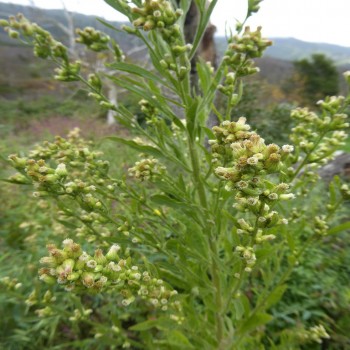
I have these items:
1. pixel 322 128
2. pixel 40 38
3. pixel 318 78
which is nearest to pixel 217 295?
pixel 322 128

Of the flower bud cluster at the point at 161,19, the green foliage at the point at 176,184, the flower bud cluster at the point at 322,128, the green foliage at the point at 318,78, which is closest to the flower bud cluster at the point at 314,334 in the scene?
the green foliage at the point at 176,184

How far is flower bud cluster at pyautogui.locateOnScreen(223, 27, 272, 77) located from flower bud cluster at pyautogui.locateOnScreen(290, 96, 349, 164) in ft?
1.48

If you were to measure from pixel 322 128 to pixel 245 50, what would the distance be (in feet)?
1.89

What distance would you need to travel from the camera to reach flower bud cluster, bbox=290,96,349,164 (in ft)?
4.75

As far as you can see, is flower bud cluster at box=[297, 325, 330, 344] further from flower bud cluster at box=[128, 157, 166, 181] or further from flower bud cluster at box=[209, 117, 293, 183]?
flower bud cluster at box=[209, 117, 293, 183]

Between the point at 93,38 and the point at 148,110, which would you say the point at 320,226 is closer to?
the point at 148,110

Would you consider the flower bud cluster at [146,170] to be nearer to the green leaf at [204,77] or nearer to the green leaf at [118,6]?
the green leaf at [204,77]

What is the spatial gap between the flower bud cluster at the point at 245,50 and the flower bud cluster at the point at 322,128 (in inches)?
17.8

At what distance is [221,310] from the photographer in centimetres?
150

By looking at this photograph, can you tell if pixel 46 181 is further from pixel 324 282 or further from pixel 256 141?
pixel 324 282

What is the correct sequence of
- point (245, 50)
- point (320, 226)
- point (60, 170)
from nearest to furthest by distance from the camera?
point (60, 170) < point (245, 50) < point (320, 226)

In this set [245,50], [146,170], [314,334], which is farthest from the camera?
[314,334]

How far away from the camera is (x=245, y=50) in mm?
1191

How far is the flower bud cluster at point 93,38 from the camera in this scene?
1247 millimetres
